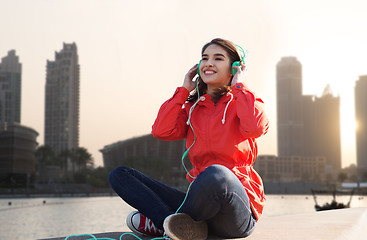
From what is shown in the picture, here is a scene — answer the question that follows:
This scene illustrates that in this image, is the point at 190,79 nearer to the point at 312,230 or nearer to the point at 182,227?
the point at 182,227

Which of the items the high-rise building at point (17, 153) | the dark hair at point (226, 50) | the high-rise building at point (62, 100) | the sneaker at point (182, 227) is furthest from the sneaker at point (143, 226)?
the high-rise building at point (62, 100)

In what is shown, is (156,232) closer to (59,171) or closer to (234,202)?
(234,202)

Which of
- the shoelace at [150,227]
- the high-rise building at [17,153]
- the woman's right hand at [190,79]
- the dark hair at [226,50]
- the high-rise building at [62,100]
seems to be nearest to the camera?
the shoelace at [150,227]

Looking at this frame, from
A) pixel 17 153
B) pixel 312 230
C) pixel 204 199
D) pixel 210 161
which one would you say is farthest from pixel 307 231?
pixel 17 153

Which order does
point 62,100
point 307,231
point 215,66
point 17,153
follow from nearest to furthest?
1. point 307,231
2. point 215,66
3. point 17,153
4. point 62,100

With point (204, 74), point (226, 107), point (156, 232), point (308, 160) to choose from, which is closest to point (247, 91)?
point (226, 107)

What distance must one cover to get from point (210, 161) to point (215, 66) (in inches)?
26.4

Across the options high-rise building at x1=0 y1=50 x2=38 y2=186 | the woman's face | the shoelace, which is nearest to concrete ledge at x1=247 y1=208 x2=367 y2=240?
the shoelace

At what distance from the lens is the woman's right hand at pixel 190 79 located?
335cm

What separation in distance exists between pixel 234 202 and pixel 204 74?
1.00 meters

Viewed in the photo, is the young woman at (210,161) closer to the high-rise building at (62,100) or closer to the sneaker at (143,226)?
the sneaker at (143,226)

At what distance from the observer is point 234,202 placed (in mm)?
2674

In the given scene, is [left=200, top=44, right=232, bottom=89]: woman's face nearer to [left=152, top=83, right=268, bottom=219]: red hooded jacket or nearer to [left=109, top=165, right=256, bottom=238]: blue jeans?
[left=152, top=83, right=268, bottom=219]: red hooded jacket

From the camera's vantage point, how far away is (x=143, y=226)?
3.09 m
